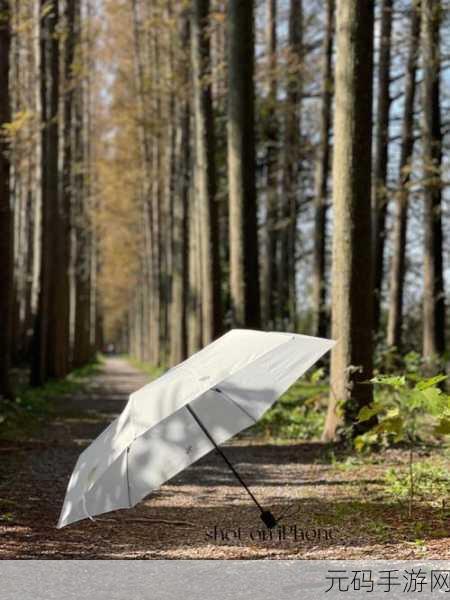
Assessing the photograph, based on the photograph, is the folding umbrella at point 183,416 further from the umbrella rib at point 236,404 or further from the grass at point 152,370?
the grass at point 152,370

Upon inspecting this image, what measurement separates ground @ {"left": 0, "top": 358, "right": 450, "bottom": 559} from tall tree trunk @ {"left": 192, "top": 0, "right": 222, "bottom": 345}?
667 centimetres

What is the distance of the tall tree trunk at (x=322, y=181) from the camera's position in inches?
830

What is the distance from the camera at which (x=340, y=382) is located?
33.2 ft

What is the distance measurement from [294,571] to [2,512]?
3.02 meters

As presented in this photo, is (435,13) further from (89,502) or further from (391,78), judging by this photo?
(89,502)

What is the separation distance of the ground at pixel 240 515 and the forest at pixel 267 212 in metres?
0.06

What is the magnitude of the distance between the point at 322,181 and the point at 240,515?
51.3ft

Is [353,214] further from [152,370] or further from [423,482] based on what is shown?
[152,370]

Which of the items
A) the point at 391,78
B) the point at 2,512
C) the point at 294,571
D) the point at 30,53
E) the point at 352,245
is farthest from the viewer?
the point at 30,53

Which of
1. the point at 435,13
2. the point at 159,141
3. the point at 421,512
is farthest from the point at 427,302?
the point at 159,141

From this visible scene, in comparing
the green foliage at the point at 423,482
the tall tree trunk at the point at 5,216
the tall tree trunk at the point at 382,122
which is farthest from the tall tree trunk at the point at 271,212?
the green foliage at the point at 423,482

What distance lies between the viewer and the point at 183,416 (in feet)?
20.6

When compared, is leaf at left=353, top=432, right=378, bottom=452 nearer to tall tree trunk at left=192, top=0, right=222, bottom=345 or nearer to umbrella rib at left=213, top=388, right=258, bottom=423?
umbrella rib at left=213, top=388, right=258, bottom=423

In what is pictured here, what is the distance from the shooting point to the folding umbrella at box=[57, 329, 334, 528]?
17.9 feet
